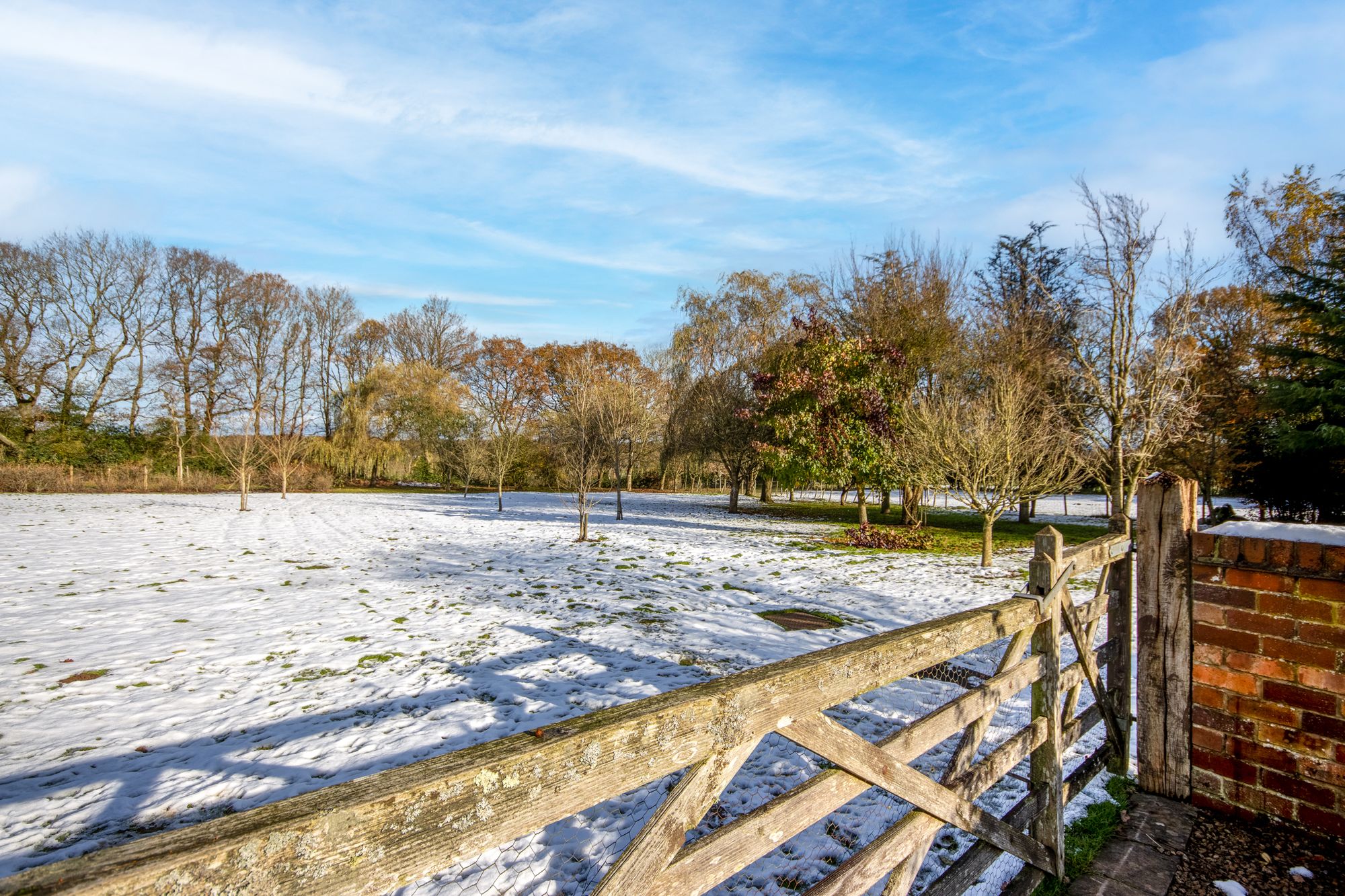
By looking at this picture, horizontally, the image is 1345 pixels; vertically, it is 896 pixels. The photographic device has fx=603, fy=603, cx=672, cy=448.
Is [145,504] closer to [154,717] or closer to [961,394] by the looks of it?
[154,717]

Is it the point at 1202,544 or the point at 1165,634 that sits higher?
the point at 1202,544

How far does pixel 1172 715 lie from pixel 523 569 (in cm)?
956

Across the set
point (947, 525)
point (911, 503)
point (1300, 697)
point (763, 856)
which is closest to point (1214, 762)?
point (1300, 697)

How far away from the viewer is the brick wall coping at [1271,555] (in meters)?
2.53

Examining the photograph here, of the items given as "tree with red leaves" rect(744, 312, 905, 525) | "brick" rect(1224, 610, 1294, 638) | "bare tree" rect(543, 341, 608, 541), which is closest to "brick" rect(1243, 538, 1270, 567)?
"brick" rect(1224, 610, 1294, 638)

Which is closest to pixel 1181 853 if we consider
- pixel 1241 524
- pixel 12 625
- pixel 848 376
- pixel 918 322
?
pixel 1241 524

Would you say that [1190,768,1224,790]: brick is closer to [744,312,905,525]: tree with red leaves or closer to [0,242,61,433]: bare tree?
[744,312,905,525]: tree with red leaves

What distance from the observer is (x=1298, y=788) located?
267 centimetres

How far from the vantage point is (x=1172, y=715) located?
306cm

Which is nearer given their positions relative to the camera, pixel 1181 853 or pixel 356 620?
pixel 1181 853

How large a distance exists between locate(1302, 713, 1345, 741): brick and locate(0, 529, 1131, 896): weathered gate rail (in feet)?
3.35

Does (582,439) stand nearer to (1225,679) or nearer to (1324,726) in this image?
(1225,679)

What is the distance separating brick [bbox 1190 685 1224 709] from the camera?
2900 mm

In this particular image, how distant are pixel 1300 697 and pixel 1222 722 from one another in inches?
14.4
